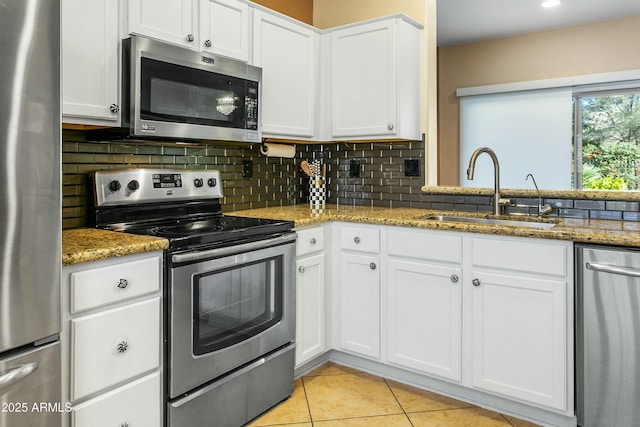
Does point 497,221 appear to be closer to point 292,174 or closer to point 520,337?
point 520,337

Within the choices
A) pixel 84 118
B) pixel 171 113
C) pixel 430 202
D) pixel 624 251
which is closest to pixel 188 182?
pixel 171 113

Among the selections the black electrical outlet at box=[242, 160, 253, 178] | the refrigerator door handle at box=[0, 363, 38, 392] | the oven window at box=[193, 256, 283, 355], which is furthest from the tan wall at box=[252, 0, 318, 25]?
the refrigerator door handle at box=[0, 363, 38, 392]

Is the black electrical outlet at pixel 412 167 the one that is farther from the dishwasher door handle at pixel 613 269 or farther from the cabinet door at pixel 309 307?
the dishwasher door handle at pixel 613 269

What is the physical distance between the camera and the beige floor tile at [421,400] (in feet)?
7.41

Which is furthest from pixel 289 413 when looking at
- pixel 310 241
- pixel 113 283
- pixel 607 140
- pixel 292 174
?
pixel 607 140

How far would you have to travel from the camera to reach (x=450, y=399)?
2340 mm

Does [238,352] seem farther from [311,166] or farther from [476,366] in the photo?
[311,166]

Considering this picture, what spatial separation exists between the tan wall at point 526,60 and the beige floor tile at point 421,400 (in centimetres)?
327

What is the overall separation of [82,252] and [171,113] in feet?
2.64

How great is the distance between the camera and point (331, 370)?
2680mm

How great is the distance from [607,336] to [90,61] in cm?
232

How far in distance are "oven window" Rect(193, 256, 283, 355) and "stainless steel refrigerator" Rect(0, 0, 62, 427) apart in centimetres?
60

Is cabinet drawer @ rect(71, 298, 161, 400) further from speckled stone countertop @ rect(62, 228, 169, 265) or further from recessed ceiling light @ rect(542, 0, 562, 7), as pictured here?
recessed ceiling light @ rect(542, 0, 562, 7)

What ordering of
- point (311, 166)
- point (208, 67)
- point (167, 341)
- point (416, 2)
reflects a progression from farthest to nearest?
point (311, 166) < point (416, 2) < point (208, 67) < point (167, 341)
